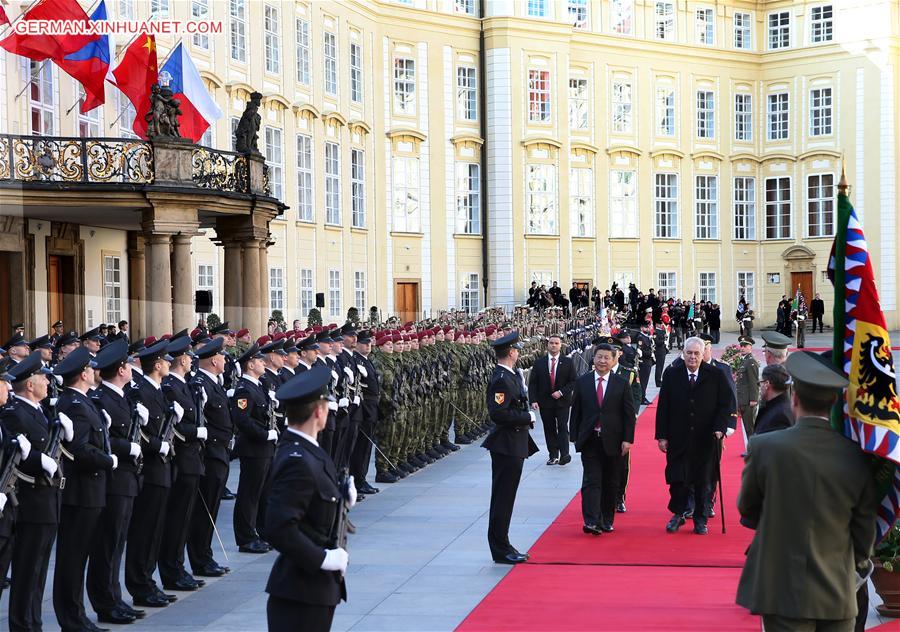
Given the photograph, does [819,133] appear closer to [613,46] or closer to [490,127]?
[613,46]

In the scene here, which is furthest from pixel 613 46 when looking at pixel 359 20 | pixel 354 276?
pixel 354 276

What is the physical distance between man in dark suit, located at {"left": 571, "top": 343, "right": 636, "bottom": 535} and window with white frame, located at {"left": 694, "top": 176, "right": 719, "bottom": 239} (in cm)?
4399

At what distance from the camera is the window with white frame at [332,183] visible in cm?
4122

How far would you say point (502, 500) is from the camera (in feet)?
39.0

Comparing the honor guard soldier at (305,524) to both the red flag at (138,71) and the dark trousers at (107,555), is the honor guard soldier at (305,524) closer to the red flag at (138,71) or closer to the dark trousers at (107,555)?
the dark trousers at (107,555)

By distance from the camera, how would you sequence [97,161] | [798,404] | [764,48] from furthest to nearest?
[764,48]
[97,161]
[798,404]

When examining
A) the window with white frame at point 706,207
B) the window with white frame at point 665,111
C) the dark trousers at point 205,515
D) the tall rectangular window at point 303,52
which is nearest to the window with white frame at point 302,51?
the tall rectangular window at point 303,52

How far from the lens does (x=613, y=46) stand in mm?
53250

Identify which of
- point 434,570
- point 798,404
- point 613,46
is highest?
point 613,46

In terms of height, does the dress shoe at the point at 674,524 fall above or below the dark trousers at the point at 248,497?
below

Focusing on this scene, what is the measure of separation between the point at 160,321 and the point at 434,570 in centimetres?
1267

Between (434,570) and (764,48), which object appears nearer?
(434,570)

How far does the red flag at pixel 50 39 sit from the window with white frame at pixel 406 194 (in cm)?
2385

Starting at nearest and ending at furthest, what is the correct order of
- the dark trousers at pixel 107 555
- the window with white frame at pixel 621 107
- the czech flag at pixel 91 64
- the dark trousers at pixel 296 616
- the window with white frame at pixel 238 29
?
the dark trousers at pixel 296 616, the dark trousers at pixel 107 555, the czech flag at pixel 91 64, the window with white frame at pixel 238 29, the window with white frame at pixel 621 107
